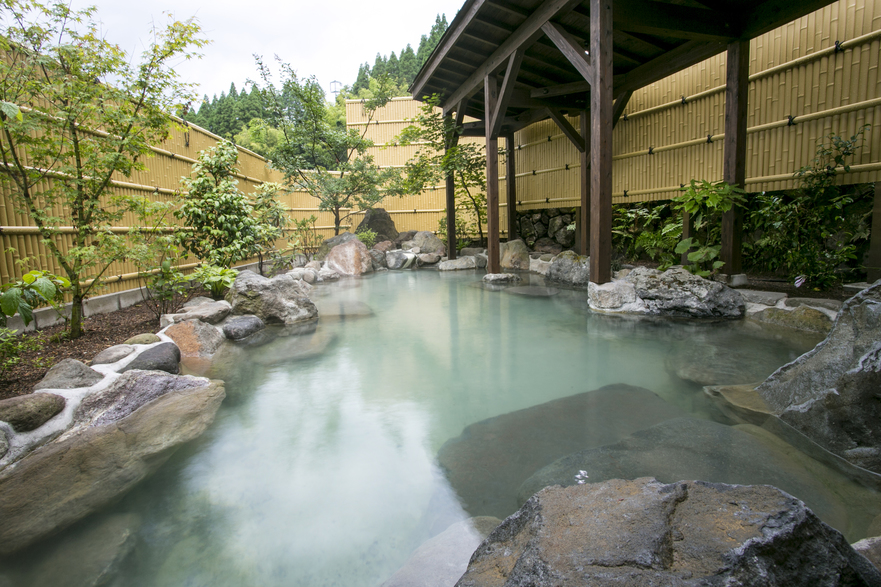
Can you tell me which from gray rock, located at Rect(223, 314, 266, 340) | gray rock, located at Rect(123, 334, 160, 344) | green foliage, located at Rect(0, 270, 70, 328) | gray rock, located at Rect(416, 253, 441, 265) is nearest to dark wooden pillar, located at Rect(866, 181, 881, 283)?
gray rock, located at Rect(223, 314, 266, 340)

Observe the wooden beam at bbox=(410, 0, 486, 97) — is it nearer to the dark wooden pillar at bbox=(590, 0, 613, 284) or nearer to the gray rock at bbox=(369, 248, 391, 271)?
the dark wooden pillar at bbox=(590, 0, 613, 284)

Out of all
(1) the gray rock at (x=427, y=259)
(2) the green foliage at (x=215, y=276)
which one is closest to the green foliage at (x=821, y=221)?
(2) the green foliage at (x=215, y=276)

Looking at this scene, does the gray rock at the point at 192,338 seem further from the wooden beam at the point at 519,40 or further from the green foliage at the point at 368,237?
the green foliage at the point at 368,237

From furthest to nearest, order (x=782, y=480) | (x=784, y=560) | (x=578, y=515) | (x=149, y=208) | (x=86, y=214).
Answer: (x=149, y=208) < (x=86, y=214) < (x=782, y=480) < (x=578, y=515) < (x=784, y=560)

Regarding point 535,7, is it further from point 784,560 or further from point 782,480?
point 784,560

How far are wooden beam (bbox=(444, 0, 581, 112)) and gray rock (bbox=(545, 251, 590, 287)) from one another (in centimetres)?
310

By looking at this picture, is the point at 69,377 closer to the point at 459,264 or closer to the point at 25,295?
the point at 25,295

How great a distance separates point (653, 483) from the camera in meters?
1.15

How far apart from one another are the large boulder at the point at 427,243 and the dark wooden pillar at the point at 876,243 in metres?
7.92

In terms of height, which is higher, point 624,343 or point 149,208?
point 149,208

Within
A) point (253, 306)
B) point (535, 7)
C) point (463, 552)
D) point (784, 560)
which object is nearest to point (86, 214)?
point (253, 306)

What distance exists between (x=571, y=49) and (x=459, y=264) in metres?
5.26

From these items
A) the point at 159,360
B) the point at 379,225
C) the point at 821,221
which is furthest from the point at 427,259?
the point at 159,360

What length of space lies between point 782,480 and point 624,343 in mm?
2014
